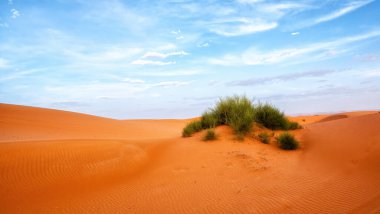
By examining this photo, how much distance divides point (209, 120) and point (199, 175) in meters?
3.64

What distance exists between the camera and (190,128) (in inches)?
384

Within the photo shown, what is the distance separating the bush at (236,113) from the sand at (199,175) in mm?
524

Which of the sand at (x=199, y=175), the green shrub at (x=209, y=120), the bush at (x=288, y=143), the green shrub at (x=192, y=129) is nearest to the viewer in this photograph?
the sand at (x=199, y=175)

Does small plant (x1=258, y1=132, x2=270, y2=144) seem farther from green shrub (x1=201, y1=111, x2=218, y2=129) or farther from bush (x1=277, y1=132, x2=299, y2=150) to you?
green shrub (x1=201, y1=111, x2=218, y2=129)

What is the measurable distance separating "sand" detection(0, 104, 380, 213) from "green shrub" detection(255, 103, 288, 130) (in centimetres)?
115

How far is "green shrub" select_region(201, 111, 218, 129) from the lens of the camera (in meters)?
9.33

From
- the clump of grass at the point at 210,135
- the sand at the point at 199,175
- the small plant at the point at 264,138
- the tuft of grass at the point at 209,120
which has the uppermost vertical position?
the tuft of grass at the point at 209,120

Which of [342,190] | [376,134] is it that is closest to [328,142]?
[376,134]

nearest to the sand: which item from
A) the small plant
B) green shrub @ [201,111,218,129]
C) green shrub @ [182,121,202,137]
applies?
the small plant

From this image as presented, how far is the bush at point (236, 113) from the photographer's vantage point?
8539mm

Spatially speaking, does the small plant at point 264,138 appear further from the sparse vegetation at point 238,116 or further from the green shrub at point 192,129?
the green shrub at point 192,129

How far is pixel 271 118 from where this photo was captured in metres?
9.62

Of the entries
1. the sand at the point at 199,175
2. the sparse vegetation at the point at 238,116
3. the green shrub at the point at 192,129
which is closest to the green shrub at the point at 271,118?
the sparse vegetation at the point at 238,116

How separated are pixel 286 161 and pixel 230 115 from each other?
10.3ft
